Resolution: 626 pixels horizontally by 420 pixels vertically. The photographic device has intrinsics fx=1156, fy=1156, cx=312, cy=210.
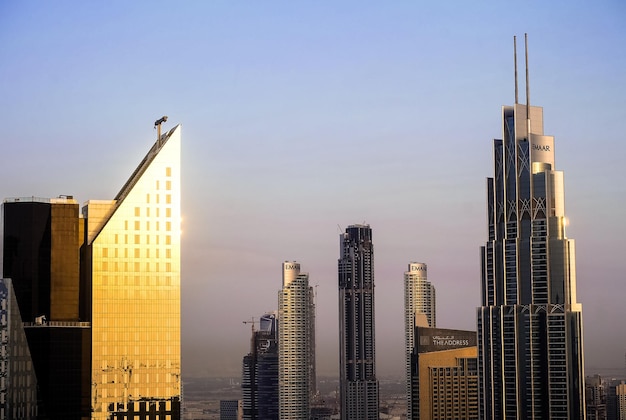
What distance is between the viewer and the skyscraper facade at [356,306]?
88125 mm

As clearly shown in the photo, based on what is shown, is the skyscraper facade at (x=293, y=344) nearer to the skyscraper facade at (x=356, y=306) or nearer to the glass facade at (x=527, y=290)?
the skyscraper facade at (x=356, y=306)

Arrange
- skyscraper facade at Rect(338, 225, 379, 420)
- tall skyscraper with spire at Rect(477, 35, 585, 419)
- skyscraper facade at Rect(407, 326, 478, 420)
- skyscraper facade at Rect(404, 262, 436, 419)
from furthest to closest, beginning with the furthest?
skyscraper facade at Rect(338, 225, 379, 420) < skyscraper facade at Rect(404, 262, 436, 419) < skyscraper facade at Rect(407, 326, 478, 420) < tall skyscraper with spire at Rect(477, 35, 585, 419)

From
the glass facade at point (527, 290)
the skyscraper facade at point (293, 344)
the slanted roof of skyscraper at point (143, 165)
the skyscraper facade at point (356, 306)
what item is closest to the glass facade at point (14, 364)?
the slanted roof of skyscraper at point (143, 165)

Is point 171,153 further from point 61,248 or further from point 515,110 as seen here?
point 515,110

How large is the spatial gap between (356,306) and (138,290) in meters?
63.2

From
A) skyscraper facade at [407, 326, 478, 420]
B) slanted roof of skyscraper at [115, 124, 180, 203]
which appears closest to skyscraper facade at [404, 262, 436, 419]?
skyscraper facade at [407, 326, 478, 420]

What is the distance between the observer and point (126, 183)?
29562 millimetres

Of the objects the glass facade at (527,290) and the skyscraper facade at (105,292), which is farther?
the glass facade at (527,290)

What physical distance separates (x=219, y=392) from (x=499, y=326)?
39.2 ft

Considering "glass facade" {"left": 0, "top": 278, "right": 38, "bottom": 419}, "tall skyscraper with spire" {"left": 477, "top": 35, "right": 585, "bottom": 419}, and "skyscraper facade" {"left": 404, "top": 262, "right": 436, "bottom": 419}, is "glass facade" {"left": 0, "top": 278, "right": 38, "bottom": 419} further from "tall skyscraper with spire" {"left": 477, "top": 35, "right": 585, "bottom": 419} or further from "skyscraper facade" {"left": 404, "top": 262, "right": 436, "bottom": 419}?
"skyscraper facade" {"left": 404, "top": 262, "right": 436, "bottom": 419}

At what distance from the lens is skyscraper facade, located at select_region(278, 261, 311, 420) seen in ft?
262

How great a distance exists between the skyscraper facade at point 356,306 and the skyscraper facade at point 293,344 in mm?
4953

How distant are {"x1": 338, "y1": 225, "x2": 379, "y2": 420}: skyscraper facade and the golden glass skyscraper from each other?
190 feet

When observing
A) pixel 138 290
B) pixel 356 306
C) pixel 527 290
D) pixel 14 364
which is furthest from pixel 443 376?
pixel 14 364
